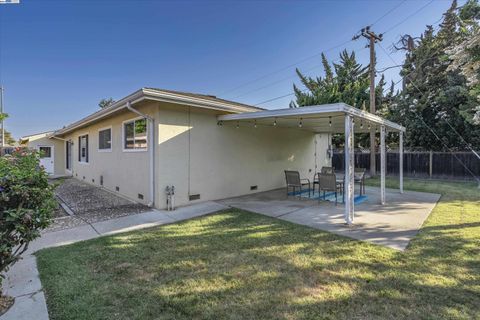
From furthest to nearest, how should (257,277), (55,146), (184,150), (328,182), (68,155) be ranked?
(55,146), (68,155), (328,182), (184,150), (257,277)

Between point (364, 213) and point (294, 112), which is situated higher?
point (294, 112)

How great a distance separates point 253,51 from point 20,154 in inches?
564

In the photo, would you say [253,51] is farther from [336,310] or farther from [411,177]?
[336,310]

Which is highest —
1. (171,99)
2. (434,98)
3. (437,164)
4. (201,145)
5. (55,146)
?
(434,98)

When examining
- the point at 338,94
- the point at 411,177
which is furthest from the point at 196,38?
the point at 411,177

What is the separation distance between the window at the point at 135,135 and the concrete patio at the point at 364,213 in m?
3.05

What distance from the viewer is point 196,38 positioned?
1314cm

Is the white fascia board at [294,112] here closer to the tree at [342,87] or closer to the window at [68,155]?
the tree at [342,87]

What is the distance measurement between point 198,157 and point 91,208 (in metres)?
3.31

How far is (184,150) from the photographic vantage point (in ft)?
23.3

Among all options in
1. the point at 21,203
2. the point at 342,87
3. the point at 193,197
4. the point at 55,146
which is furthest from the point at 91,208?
the point at 342,87

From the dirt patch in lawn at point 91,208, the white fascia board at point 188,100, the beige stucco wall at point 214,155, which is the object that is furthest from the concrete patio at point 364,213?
the white fascia board at point 188,100

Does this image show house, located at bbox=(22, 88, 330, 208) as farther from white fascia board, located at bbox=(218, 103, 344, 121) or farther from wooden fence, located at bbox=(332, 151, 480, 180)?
wooden fence, located at bbox=(332, 151, 480, 180)

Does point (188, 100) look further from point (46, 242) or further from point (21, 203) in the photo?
point (21, 203)
